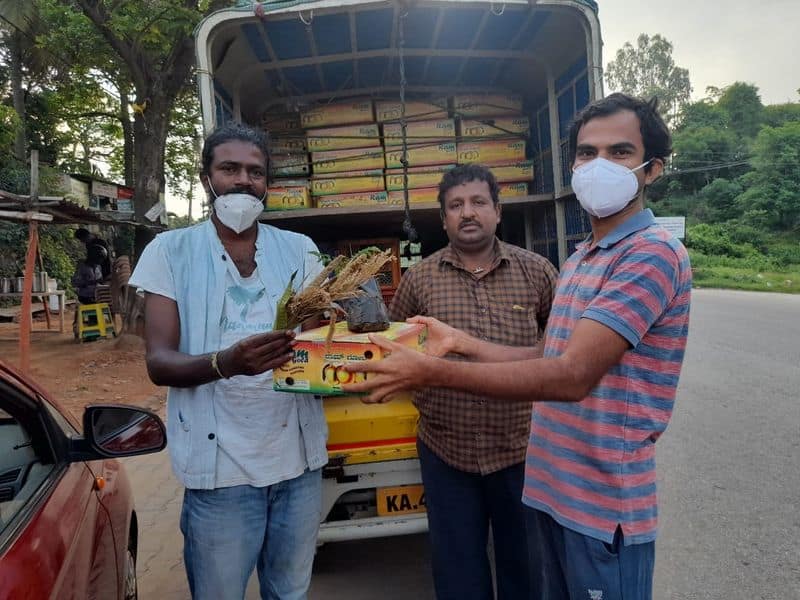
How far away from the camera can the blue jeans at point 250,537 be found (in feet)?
5.36

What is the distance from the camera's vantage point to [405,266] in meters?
4.68

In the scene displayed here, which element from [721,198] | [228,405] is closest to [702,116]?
[721,198]

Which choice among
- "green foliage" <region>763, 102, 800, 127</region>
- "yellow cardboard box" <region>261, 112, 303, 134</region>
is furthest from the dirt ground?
"green foliage" <region>763, 102, 800, 127</region>

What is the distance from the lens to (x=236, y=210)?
1753mm

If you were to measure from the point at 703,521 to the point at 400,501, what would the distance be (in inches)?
80.2

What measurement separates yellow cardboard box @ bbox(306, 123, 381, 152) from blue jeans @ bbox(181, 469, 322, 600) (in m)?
2.81

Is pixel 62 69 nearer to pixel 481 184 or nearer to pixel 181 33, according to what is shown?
pixel 181 33

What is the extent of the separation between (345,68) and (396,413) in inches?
105

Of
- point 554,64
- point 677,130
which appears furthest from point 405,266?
point 677,130

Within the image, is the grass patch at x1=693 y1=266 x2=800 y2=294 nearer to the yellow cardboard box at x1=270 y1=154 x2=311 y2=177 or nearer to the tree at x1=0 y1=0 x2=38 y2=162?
the yellow cardboard box at x1=270 y1=154 x2=311 y2=177

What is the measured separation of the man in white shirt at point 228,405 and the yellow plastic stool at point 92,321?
411 inches

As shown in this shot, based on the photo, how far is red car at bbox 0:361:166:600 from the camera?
1293 millimetres

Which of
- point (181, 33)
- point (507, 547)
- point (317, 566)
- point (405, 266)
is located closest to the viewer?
point (507, 547)

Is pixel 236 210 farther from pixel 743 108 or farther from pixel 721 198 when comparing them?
pixel 743 108
